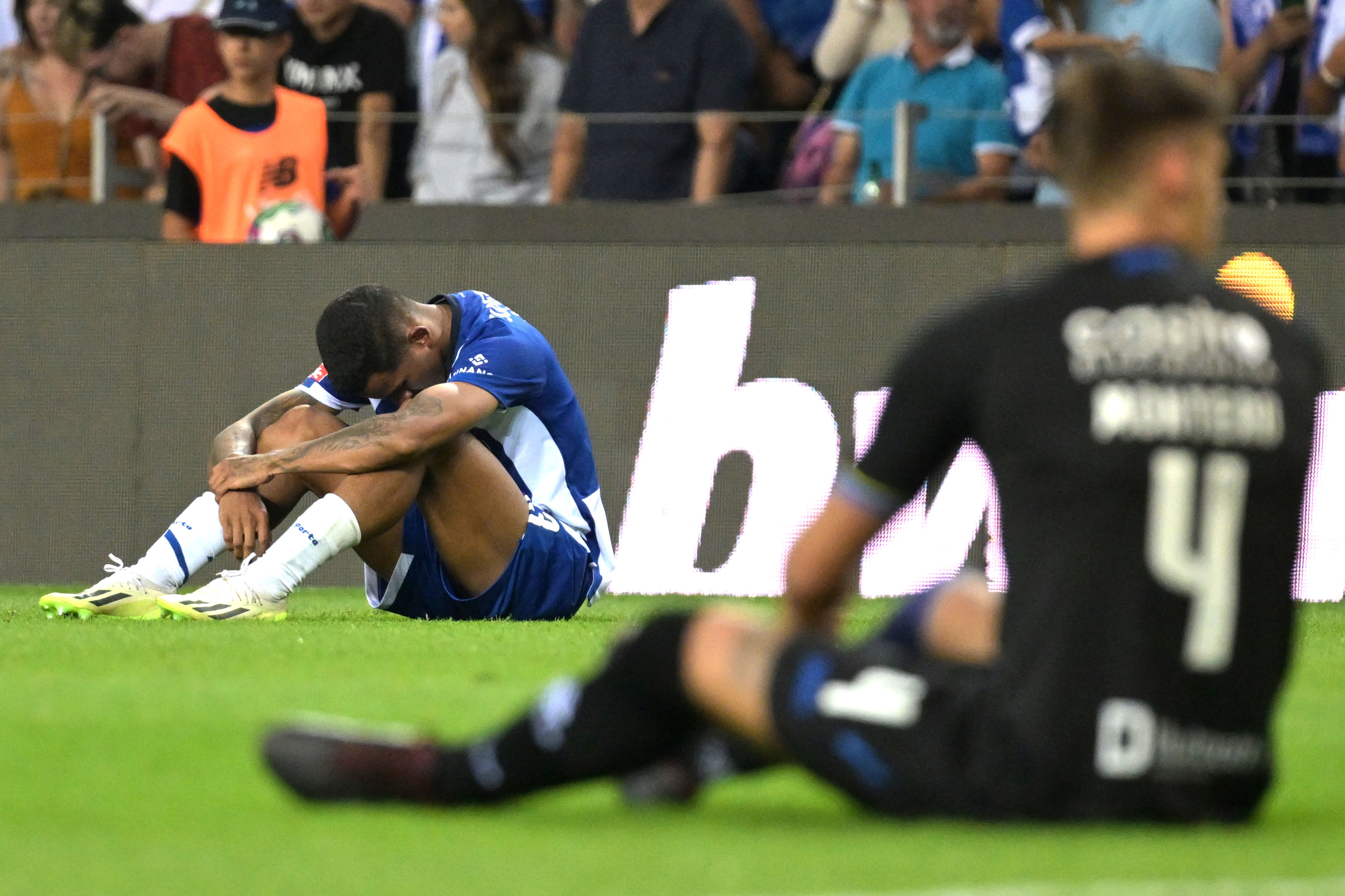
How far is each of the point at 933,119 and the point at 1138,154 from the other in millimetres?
6133

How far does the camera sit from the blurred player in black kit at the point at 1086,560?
2.88m

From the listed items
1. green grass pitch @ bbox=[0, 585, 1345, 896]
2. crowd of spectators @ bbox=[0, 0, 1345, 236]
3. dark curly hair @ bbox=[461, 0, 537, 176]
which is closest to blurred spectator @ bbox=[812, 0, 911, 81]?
crowd of spectators @ bbox=[0, 0, 1345, 236]

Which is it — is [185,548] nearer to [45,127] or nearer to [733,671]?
[45,127]

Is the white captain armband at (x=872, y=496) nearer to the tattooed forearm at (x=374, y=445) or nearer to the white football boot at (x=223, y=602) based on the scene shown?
the tattooed forearm at (x=374, y=445)

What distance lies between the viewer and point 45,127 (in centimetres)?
982

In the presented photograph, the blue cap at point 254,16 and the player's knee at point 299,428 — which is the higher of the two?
the blue cap at point 254,16

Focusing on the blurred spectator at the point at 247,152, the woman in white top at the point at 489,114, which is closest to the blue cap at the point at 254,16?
the blurred spectator at the point at 247,152

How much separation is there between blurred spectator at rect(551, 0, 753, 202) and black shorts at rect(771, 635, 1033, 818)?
6474mm

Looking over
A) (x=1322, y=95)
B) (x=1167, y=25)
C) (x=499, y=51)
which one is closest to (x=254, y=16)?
(x=499, y=51)

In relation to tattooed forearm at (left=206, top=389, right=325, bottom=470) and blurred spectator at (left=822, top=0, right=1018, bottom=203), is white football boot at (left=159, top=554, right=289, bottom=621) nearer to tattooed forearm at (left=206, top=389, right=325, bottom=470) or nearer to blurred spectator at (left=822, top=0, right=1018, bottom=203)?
tattooed forearm at (left=206, top=389, right=325, bottom=470)

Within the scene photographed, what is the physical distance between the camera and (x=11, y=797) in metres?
3.41

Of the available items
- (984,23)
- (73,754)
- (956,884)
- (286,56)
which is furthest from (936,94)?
(956,884)

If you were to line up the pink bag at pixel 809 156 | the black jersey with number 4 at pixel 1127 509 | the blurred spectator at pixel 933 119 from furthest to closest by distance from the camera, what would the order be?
the pink bag at pixel 809 156 < the blurred spectator at pixel 933 119 < the black jersey with number 4 at pixel 1127 509

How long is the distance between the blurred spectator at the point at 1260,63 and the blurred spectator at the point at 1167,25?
0.40 ft
